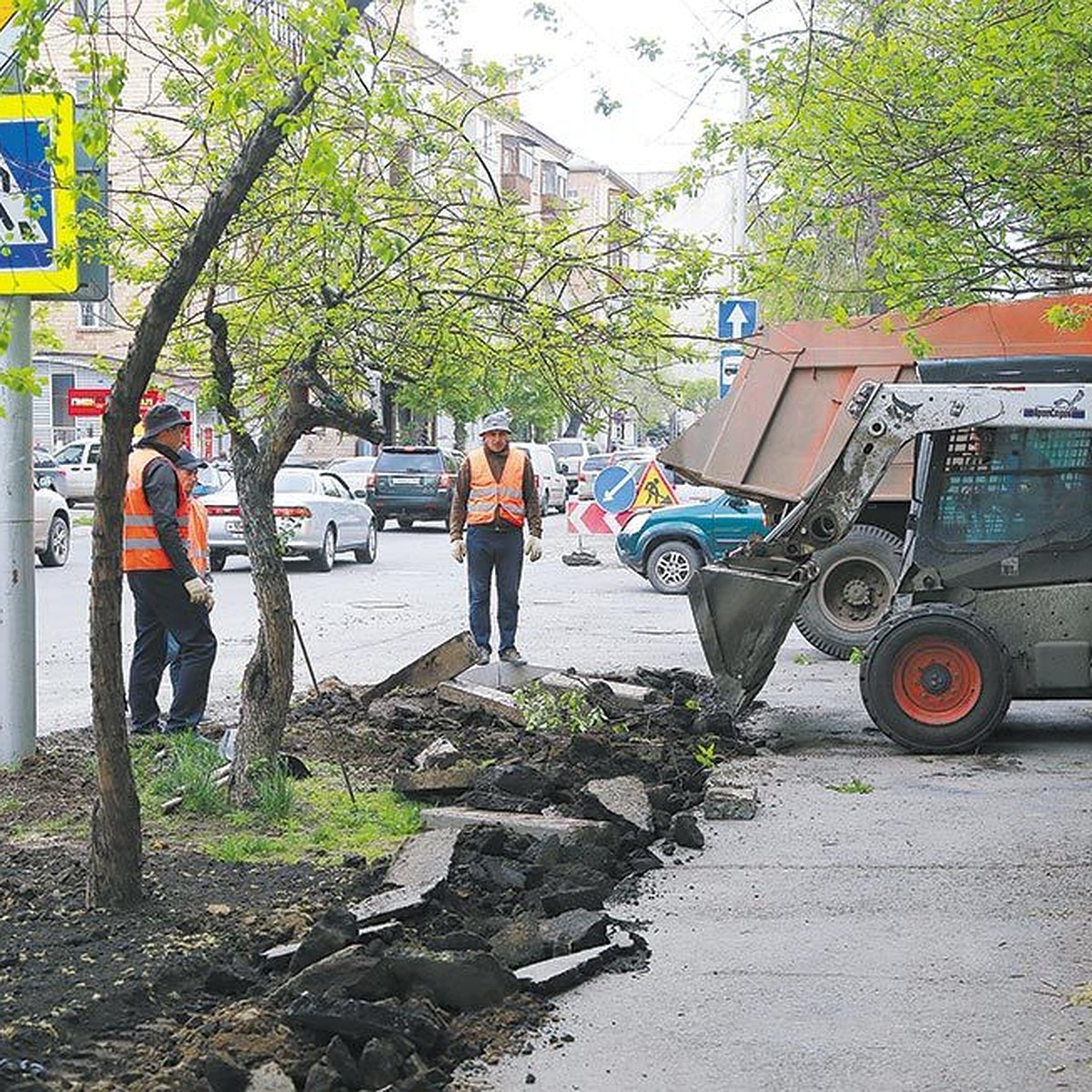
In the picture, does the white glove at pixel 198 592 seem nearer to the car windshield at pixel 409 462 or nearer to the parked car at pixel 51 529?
the parked car at pixel 51 529

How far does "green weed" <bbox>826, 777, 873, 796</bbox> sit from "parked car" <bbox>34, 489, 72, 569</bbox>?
17.7 m

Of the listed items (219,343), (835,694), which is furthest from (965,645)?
(219,343)

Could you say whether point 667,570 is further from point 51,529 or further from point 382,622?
point 51,529

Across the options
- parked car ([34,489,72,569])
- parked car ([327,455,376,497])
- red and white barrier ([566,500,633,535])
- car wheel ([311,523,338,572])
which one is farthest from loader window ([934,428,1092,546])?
parked car ([327,455,376,497])

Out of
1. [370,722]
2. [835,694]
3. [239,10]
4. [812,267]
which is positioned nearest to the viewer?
[239,10]

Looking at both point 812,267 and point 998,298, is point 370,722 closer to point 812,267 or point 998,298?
point 998,298

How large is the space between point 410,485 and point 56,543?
44.3 ft

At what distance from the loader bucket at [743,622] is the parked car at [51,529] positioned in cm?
1619

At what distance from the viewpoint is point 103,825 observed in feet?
21.4

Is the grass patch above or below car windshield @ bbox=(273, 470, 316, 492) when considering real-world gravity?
below

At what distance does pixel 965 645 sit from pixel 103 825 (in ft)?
20.7

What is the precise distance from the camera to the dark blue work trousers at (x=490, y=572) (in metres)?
13.7

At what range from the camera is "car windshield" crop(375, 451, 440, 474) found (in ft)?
128

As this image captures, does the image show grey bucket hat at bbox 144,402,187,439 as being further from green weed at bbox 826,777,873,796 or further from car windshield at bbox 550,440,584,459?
car windshield at bbox 550,440,584,459
